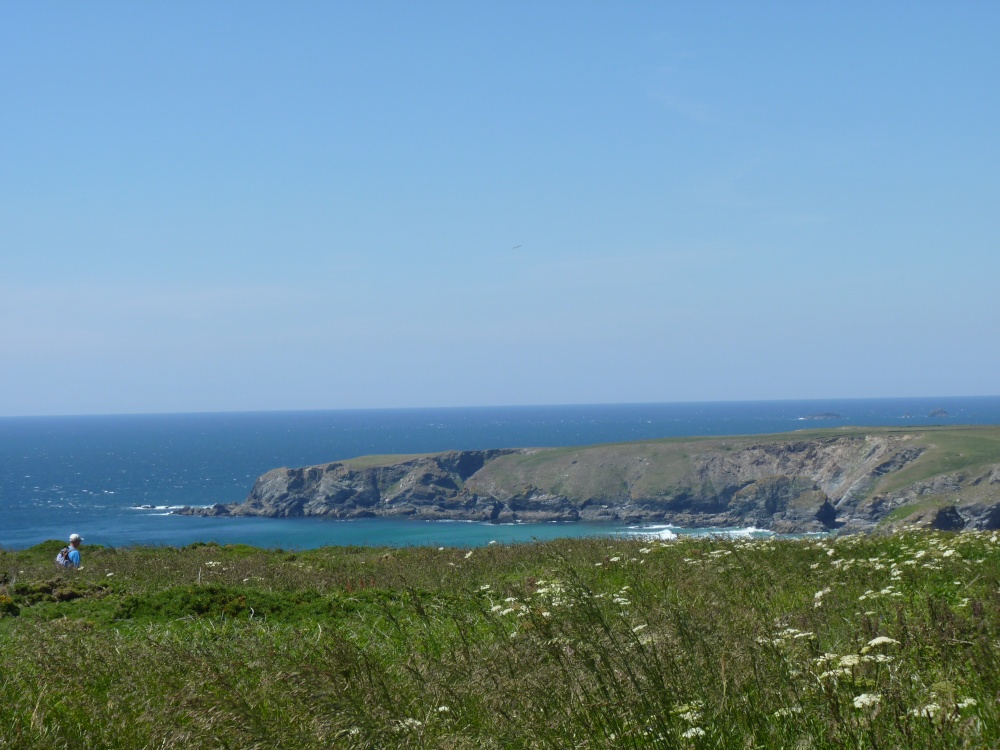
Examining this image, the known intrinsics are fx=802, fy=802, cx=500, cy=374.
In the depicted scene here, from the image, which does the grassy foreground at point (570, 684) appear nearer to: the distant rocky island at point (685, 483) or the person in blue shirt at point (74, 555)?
the person in blue shirt at point (74, 555)

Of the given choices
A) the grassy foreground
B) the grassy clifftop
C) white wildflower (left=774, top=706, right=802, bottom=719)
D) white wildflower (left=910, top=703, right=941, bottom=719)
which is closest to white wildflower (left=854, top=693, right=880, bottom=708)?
the grassy foreground

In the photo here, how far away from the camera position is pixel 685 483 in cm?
10612

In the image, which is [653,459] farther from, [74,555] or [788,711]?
[788,711]

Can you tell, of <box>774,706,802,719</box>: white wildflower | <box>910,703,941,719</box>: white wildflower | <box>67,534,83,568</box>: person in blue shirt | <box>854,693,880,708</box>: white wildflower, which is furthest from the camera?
<box>67,534,83,568</box>: person in blue shirt

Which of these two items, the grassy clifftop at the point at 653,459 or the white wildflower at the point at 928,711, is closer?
the white wildflower at the point at 928,711

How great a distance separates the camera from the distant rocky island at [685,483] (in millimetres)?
87875

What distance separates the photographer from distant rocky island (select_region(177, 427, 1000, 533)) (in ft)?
288

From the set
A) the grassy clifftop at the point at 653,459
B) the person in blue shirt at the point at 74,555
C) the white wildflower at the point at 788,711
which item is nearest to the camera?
the white wildflower at the point at 788,711

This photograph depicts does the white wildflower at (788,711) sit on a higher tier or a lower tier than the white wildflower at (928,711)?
lower

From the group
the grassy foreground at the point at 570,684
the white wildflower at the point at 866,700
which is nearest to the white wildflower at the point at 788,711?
the grassy foreground at the point at 570,684

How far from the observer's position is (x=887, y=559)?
9.92 m

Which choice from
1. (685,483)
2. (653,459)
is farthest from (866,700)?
(653,459)

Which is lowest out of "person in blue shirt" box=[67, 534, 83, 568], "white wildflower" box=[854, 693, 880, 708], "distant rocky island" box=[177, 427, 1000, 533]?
"distant rocky island" box=[177, 427, 1000, 533]

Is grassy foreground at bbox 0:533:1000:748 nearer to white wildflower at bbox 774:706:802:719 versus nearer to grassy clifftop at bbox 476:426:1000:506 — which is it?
white wildflower at bbox 774:706:802:719
